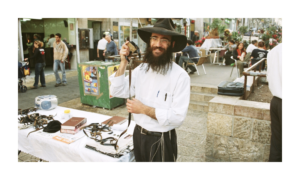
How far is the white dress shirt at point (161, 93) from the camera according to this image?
5.61ft

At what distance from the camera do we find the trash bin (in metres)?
5.24

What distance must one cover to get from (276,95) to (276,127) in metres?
0.39

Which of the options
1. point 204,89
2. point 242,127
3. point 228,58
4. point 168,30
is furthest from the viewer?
point 228,58

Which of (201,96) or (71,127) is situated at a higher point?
(71,127)

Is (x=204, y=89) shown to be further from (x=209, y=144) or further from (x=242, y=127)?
(x=242, y=127)

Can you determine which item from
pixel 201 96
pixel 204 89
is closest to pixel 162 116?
pixel 201 96

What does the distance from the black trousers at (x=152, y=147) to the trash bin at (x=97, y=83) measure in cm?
345

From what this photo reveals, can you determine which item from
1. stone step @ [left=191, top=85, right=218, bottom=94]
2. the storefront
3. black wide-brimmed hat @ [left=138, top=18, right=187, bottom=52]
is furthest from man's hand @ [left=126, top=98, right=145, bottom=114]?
the storefront

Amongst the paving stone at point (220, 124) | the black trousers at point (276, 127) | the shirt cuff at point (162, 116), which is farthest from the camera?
the paving stone at point (220, 124)

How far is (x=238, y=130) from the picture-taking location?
3.02 m

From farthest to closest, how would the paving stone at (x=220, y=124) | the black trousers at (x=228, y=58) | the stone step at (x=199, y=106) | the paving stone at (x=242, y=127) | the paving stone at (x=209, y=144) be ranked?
the black trousers at (x=228, y=58)
the stone step at (x=199, y=106)
the paving stone at (x=209, y=144)
the paving stone at (x=220, y=124)
the paving stone at (x=242, y=127)

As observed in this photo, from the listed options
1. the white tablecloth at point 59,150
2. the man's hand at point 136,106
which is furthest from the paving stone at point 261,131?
the man's hand at point 136,106

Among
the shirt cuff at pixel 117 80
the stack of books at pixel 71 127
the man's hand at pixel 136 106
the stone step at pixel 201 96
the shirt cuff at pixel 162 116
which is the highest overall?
the shirt cuff at pixel 117 80

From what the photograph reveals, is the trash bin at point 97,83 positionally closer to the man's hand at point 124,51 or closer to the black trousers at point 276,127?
the man's hand at point 124,51
